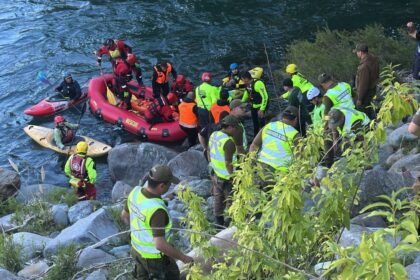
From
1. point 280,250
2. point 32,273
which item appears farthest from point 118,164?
point 280,250

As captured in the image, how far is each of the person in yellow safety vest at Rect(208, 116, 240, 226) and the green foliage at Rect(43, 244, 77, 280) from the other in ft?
5.87

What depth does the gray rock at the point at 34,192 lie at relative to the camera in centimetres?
1005

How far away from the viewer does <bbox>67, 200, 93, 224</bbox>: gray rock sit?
8.73 meters

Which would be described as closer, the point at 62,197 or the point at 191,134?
the point at 62,197

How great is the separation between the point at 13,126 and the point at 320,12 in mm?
10300

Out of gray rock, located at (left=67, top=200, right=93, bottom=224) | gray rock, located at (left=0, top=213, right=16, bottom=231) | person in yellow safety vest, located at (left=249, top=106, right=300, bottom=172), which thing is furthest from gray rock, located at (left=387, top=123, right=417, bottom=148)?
gray rock, located at (left=0, top=213, right=16, bottom=231)

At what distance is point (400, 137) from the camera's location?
921 centimetres

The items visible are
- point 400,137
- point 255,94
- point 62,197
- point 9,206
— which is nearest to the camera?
point 400,137

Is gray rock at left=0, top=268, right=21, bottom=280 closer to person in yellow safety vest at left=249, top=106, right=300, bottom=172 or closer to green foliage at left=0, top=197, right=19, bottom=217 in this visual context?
person in yellow safety vest at left=249, top=106, right=300, bottom=172

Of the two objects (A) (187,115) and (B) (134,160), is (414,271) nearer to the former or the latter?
(A) (187,115)

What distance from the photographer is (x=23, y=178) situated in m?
12.2

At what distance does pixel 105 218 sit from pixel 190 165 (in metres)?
3.17

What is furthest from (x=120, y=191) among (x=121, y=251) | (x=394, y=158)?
(x=394, y=158)

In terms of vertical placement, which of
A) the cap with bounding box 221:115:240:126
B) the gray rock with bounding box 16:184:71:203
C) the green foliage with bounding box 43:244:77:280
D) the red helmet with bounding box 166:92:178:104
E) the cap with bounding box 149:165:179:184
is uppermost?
the cap with bounding box 149:165:179:184
